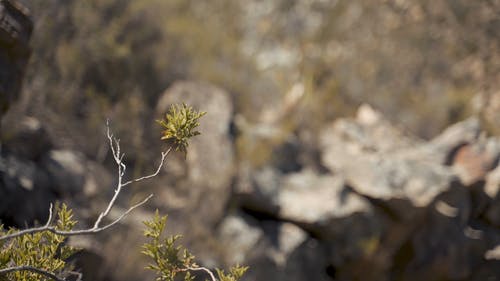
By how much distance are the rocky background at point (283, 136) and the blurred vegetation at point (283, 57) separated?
0.08 ft

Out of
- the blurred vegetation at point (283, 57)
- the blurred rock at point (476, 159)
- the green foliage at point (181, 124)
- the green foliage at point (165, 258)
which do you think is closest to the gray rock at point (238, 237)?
the blurred vegetation at point (283, 57)

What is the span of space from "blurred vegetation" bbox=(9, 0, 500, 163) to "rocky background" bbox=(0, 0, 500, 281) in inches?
1.0

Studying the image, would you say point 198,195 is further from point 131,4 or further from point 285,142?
point 131,4

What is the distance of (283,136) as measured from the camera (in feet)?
24.1

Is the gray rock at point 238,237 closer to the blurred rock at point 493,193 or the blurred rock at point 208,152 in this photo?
the blurred rock at point 208,152

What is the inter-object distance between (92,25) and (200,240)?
3303 millimetres

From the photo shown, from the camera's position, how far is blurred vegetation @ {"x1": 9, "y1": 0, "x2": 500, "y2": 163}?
6.75m

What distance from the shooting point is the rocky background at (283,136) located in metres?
5.62

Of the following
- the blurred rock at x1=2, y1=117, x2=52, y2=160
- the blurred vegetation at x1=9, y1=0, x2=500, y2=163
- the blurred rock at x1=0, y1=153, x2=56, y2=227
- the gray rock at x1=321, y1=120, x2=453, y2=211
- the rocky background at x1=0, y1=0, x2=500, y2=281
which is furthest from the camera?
the blurred vegetation at x1=9, y1=0, x2=500, y2=163

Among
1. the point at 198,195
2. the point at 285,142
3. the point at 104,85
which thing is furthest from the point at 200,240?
the point at 104,85

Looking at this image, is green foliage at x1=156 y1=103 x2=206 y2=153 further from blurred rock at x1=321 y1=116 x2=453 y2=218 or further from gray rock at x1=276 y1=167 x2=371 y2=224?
blurred rock at x1=321 y1=116 x2=453 y2=218

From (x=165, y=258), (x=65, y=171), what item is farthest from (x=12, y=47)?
(x=165, y=258)

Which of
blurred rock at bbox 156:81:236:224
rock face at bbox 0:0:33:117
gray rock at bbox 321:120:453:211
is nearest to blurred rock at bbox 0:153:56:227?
rock face at bbox 0:0:33:117

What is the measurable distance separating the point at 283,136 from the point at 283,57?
6.29ft
